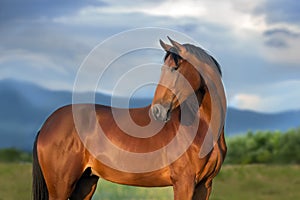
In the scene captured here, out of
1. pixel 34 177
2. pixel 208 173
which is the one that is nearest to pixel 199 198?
pixel 208 173

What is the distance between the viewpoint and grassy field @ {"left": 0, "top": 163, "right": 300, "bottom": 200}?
8.73 metres

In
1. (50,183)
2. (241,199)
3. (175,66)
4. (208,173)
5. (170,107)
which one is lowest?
(241,199)

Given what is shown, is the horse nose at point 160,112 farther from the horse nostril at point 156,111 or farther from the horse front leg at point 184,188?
the horse front leg at point 184,188

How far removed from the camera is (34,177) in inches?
193

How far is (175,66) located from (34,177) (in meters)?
1.78

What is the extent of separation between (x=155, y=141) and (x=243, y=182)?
6.08 metres

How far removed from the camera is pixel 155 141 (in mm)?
4480

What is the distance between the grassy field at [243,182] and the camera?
8.73m

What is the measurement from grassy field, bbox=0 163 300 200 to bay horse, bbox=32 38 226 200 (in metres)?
3.63

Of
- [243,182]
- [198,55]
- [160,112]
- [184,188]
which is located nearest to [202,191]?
[184,188]

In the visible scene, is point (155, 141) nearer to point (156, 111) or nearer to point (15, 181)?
point (156, 111)

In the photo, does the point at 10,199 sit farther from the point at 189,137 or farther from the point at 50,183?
the point at 189,137

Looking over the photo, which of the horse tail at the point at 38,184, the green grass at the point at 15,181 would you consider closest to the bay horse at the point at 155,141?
the horse tail at the point at 38,184

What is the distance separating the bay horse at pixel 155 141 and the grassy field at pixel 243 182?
363cm
